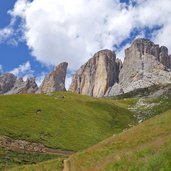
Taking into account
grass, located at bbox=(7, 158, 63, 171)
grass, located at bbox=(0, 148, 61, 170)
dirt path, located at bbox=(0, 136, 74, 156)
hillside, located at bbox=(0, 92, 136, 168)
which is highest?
hillside, located at bbox=(0, 92, 136, 168)

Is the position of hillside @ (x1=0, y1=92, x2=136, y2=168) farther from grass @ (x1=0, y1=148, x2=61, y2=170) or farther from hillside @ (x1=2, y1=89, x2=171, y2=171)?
hillside @ (x1=2, y1=89, x2=171, y2=171)

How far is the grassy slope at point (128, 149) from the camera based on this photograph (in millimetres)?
43062

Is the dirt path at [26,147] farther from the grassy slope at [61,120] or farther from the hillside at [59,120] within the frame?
the grassy slope at [61,120]

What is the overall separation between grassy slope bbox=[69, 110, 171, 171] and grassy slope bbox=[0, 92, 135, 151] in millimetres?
40567

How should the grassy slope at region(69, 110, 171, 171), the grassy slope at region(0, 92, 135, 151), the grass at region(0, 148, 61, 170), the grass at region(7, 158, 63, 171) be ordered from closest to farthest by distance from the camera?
the grassy slope at region(69, 110, 171, 171) < the grass at region(7, 158, 63, 171) < the grass at region(0, 148, 61, 170) < the grassy slope at region(0, 92, 135, 151)

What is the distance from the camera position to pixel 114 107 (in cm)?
14212

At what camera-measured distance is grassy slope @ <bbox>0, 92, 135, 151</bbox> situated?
101312 mm

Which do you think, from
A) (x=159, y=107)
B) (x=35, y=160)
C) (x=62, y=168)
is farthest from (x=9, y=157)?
(x=159, y=107)

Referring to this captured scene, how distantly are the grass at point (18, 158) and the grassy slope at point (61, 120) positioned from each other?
751 centimetres

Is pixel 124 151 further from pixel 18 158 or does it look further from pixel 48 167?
pixel 18 158

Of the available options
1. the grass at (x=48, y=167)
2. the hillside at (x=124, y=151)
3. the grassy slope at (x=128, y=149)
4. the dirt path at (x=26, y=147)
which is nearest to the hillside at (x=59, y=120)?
the dirt path at (x=26, y=147)

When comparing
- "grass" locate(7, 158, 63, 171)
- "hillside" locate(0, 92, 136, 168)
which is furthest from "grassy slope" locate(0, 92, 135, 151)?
"grass" locate(7, 158, 63, 171)

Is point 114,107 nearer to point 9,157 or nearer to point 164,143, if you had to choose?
point 9,157

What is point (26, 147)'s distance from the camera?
313ft
